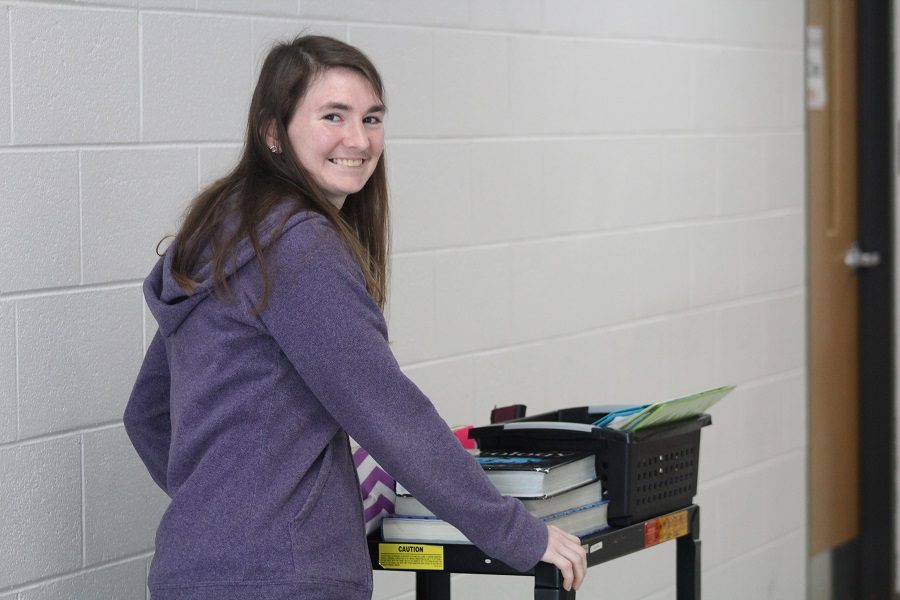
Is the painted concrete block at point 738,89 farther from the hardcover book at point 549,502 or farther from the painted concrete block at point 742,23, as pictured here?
the hardcover book at point 549,502

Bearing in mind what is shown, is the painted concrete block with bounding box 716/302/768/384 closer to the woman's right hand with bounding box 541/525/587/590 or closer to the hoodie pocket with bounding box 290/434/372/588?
the woman's right hand with bounding box 541/525/587/590

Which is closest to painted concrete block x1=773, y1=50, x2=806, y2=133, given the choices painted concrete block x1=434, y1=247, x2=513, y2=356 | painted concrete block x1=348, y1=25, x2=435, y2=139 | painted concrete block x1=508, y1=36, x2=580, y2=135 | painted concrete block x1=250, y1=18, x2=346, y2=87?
painted concrete block x1=508, y1=36, x2=580, y2=135

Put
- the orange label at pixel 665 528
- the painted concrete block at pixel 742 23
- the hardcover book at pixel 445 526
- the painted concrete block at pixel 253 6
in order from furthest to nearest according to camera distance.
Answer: the painted concrete block at pixel 742 23
the painted concrete block at pixel 253 6
the orange label at pixel 665 528
the hardcover book at pixel 445 526

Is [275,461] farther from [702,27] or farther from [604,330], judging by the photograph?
[702,27]

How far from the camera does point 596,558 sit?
6.18ft

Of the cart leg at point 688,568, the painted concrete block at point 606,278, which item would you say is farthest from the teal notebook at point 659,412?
the painted concrete block at point 606,278

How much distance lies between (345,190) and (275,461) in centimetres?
39

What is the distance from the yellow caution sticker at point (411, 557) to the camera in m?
1.87

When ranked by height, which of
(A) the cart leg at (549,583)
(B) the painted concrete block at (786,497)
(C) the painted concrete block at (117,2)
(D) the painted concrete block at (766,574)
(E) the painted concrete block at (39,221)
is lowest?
(D) the painted concrete block at (766,574)

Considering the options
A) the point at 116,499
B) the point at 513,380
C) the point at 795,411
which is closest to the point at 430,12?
the point at 513,380

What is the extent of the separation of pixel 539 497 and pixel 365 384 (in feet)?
1.09

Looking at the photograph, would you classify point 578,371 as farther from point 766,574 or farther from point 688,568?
point 766,574

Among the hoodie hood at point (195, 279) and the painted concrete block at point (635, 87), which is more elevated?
the painted concrete block at point (635, 87)

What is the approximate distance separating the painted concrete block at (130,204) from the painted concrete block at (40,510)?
290mm
